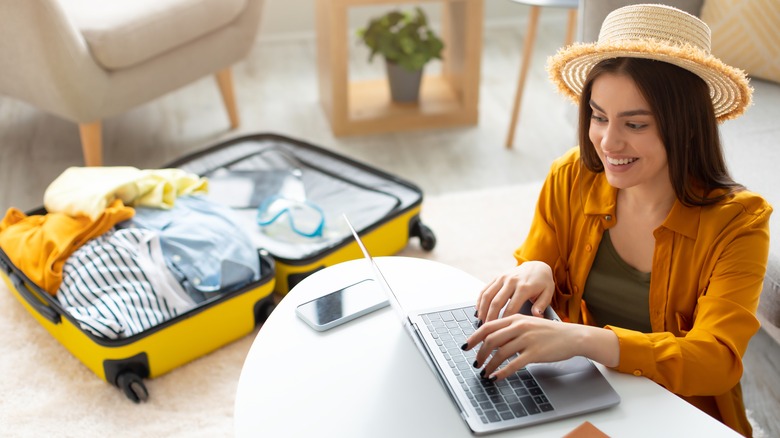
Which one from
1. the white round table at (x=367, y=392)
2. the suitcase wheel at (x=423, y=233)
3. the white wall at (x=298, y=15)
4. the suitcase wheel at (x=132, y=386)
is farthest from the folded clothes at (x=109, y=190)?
the white wall at (x=298, y=15)

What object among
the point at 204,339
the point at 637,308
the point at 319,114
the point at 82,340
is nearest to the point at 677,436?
the point at 637,308

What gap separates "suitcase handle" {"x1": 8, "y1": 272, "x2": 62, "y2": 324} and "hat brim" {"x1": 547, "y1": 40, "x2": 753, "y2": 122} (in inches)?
46.1

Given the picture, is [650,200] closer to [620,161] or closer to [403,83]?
[620,161]

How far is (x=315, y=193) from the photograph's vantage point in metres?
2.40

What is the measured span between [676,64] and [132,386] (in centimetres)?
124

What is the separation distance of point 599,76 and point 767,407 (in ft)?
3.00

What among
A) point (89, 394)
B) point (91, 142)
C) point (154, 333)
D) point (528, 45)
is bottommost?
point (89, 394)

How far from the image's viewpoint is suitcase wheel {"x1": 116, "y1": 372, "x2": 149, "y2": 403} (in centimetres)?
179

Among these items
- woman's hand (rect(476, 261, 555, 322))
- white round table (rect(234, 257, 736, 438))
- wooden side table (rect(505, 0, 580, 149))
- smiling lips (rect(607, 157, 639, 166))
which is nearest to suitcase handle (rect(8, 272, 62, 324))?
white round table (rect(234, 257, 736, 438))

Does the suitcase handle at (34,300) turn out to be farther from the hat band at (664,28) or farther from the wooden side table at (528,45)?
the wooden side table at (528,45)

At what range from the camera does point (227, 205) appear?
2316 millimetres

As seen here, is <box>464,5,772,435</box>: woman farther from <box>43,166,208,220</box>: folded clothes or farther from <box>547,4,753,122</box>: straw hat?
<box>43,166,208,220</box>: folded clothes

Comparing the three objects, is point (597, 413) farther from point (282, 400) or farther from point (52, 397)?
point (52, 397)

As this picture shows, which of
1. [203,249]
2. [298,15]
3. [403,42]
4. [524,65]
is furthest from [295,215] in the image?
[298,15]
